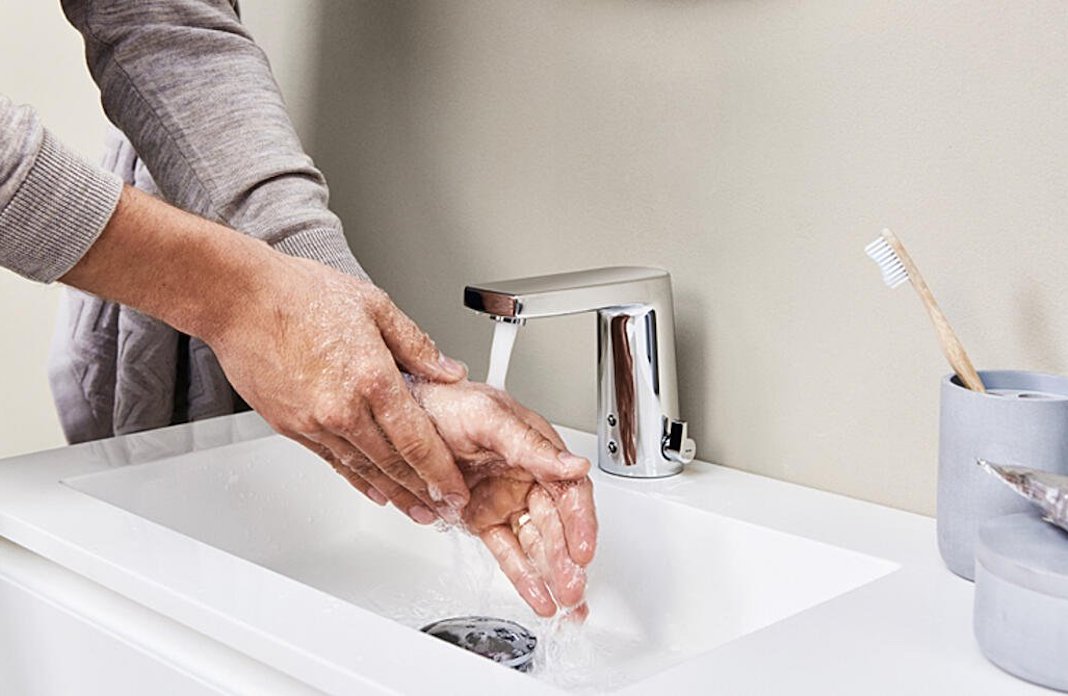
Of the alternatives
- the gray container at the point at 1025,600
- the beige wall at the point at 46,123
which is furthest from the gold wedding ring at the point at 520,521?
the beige wall at the point at 46,123

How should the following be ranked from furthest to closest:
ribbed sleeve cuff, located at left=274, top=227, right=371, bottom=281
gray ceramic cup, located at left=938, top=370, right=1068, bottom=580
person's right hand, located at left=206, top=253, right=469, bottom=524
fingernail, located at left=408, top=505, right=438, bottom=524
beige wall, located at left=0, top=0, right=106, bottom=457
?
beige wall, located at left=0, top=0, right=106, bottom=457
ribbed sleeve cuff, located at left=274, top=227, right=371, bottom=281
fingernail, located at left=408, top=505, right=438, bottom=524
person's right hand, located at left=206, top=253, right=469, bottom=524
gray ceramic cup, located at left=938, top=370, right=1068, bottom=580

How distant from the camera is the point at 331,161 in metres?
1.36

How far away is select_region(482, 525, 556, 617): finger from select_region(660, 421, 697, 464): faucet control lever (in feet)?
0.51

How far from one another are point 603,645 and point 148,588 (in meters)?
0.34

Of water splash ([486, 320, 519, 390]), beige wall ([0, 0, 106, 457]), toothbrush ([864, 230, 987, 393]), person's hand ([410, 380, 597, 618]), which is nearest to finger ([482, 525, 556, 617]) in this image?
person's hand ([410, 380, 597, 618])

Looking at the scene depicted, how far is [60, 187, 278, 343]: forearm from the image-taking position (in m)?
0.82

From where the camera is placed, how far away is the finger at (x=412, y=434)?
2.81 ft

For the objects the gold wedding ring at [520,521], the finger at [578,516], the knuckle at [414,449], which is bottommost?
the gold wedding ring at [520,521]

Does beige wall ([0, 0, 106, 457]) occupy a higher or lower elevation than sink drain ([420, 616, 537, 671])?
higher

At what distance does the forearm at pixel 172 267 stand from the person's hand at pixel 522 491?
0.49 feet

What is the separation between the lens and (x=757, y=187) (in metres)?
0.96

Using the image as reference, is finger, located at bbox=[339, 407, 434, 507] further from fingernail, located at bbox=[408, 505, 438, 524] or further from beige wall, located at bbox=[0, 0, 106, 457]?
beige wall, located at bbox=[0, 0, 106, 457]

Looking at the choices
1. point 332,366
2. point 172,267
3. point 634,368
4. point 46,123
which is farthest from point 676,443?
point 46,123

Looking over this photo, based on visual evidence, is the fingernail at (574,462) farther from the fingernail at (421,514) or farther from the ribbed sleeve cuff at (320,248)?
the ribbed sleeve cuff at (320,248)
